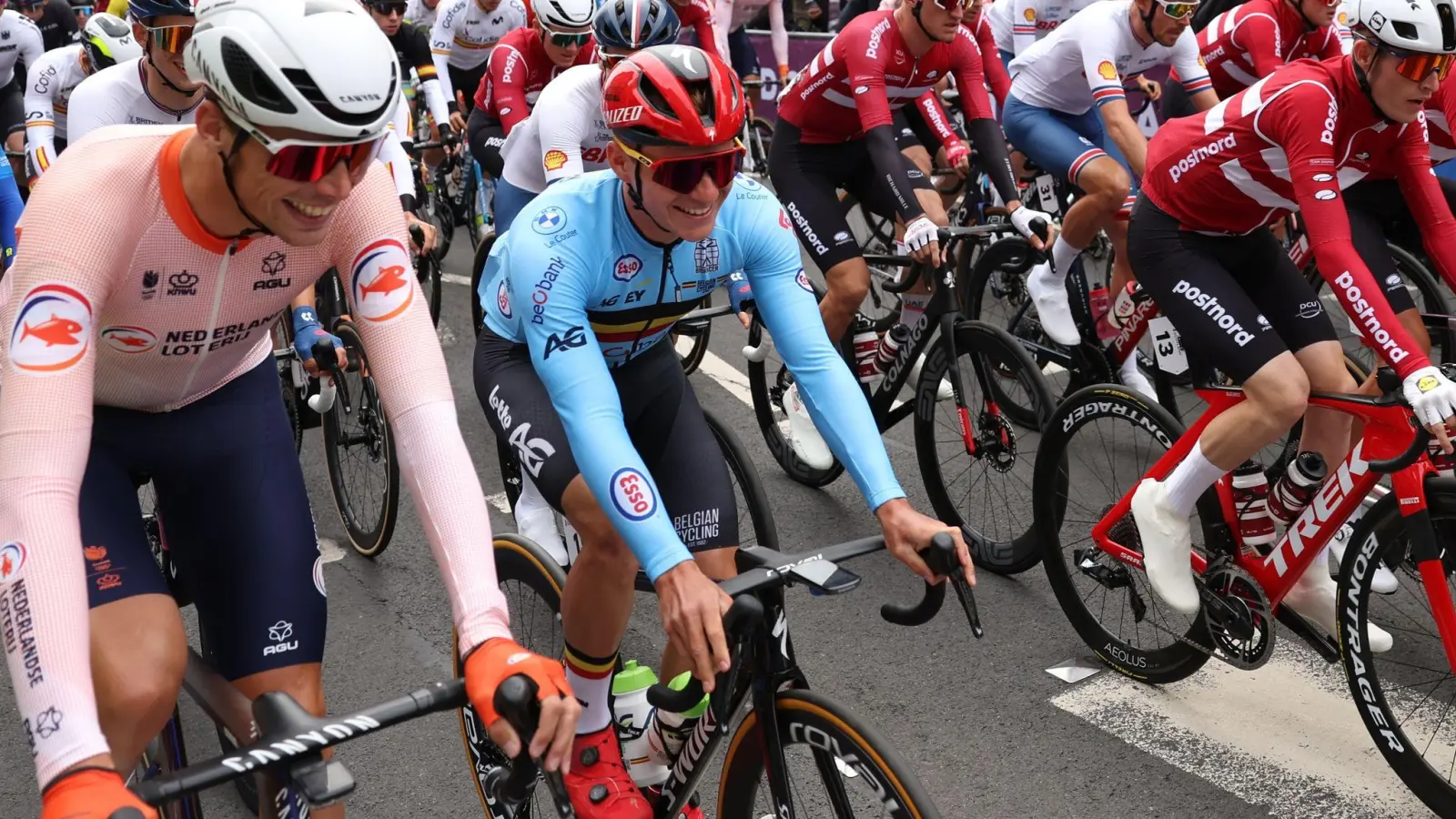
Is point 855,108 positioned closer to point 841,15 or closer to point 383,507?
point 383,507

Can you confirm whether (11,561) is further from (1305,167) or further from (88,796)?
(1305,167)

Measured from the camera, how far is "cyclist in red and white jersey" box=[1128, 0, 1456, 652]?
4.15 meters

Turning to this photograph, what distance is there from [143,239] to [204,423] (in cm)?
57

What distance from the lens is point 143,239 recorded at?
8.57 feet

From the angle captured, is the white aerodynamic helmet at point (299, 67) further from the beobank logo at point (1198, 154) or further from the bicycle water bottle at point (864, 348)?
the bicycle water bottle at point (864, 348)

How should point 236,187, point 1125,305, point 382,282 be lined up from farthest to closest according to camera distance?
point 1125,305
point 382,282
point 236,187

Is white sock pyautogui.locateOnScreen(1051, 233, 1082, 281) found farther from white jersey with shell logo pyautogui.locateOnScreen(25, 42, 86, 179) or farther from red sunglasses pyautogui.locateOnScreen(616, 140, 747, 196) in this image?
white jersey with shell logo pyautogui.locateOnScreen(25, 42, 86, 179)

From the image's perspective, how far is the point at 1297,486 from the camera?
4.39m

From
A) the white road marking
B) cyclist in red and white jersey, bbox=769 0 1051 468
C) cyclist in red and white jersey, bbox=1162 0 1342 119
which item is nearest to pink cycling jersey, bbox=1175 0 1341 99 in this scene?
cyclist in red and white jersey, bbox=1162 0 1342 119

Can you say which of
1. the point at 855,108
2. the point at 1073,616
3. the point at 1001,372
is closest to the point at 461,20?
the point at 855,108

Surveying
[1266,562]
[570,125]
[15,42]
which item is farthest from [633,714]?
[15,42]

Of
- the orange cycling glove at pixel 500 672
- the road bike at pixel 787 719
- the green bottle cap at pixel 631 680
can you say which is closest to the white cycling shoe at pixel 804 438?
the green bottle cap at pixel 631 680

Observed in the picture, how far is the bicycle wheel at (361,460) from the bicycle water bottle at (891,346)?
7.21ft

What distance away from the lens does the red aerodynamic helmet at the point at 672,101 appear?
3.08 metres
